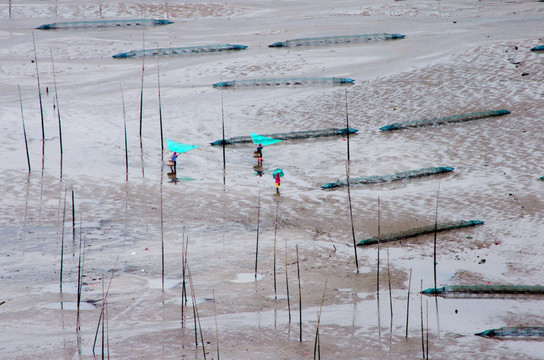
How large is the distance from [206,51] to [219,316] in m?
15.8

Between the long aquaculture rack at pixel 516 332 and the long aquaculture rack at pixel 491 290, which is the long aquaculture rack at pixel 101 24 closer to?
the long aquaculture rack at pixel 491 290

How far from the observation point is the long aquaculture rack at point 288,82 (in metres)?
21.3

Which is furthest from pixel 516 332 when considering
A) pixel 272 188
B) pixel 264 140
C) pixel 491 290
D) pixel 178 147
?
pixel 178 147

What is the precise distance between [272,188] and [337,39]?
1108 centimetres

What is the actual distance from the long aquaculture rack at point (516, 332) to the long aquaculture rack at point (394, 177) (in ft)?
19.9

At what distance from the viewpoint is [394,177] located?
51.0 ft

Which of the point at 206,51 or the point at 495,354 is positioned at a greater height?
the point at 206,51

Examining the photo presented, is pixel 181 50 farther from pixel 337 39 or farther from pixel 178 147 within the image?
pixel 178 147

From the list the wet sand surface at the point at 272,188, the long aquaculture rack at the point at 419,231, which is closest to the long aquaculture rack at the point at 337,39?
the wet sand surface at the point at 272,188

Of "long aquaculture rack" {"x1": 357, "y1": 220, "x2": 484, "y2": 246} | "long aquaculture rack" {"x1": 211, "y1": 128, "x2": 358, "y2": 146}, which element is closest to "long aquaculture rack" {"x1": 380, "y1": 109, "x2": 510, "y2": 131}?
"long aquaculture rack" {"x1": 211, "y1": 128, "x2": 358, "y2": 146}

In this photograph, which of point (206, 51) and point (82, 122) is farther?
point (206, 51)

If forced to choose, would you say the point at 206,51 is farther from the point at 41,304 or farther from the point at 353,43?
the point at 41,304

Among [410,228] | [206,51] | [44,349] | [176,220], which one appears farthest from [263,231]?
[206,51]

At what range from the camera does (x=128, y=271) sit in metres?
11.4
